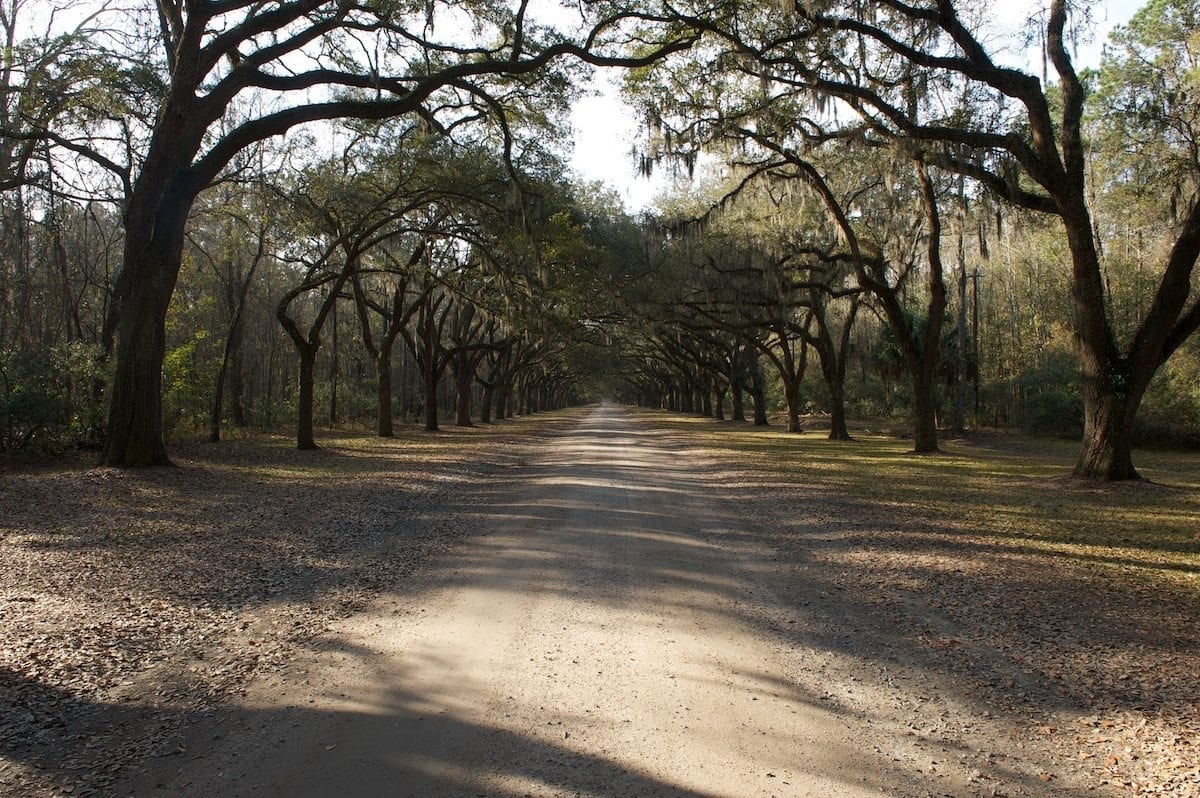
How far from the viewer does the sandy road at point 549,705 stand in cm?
288

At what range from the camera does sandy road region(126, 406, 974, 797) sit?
2.88 metres

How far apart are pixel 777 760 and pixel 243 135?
41.7ft

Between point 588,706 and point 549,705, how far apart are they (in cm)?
20

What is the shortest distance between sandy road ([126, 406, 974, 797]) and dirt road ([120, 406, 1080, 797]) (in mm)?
12

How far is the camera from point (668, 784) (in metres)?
2.79

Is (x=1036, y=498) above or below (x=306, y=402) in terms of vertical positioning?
below

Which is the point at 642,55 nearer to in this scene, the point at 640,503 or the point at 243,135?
the point at 243,135

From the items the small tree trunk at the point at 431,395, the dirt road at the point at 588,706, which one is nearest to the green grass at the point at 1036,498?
the dirt road at the point at 588,706

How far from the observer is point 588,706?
350 centimetres

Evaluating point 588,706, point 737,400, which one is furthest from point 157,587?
point 737,400

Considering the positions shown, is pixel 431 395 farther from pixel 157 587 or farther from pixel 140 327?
pixel 157 587

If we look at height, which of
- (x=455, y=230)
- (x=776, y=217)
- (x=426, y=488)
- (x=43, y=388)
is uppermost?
(x=776, y=217)

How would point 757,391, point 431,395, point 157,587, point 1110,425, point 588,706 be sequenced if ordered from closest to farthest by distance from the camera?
point 588,706 → point 157,587 → point 1110,425 → point 431,395 → point 757,391

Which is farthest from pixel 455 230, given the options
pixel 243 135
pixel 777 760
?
pixel 777 760
